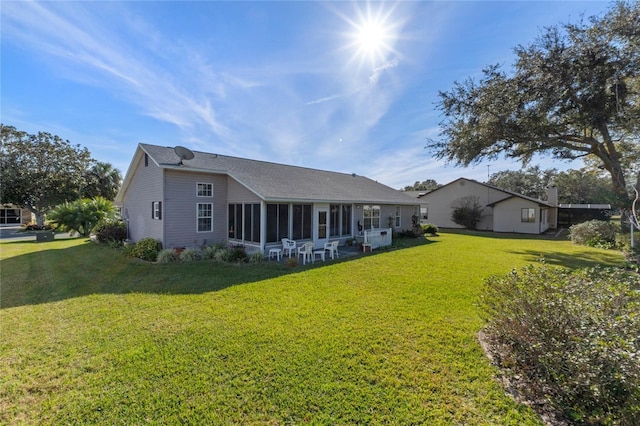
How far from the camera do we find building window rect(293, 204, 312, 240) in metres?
11.7

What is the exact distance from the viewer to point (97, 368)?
3.44m

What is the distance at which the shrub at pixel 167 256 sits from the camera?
9641mm

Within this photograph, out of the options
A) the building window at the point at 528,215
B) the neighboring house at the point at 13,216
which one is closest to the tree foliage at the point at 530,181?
the building window at the point at 528,215

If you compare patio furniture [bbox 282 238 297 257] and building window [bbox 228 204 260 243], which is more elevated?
building window [bbox 228 204 260 243]

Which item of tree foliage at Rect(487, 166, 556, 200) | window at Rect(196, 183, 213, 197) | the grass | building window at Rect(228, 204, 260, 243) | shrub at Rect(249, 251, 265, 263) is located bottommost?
the grass

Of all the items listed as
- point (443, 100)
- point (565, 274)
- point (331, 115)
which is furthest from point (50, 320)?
point (443, 100)

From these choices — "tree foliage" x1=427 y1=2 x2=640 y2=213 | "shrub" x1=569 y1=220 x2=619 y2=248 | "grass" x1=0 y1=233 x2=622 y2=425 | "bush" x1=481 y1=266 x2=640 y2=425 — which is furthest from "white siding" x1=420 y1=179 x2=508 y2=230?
"bush" x1=481 y1=266 x2=640 y2=425

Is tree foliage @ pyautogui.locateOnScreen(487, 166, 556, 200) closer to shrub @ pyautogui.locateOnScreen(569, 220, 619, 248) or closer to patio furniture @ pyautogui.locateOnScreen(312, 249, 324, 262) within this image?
shrub @ pyautogui.locateOnScreen(569, 220, 619, 248)

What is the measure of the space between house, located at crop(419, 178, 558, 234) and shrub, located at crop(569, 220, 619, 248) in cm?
689

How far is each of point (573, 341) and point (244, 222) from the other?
35.0 feet

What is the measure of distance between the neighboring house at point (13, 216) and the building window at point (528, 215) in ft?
173

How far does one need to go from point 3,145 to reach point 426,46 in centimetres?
3757

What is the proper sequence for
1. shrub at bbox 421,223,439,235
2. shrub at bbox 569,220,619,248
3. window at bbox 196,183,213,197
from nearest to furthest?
window at bbox 196,183,213,197 → shrub at bbox 569,220,619,248 → shrub at bbox 421,223,439,235

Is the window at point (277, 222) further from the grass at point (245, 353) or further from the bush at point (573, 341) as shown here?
the bush at point (573, 341)
